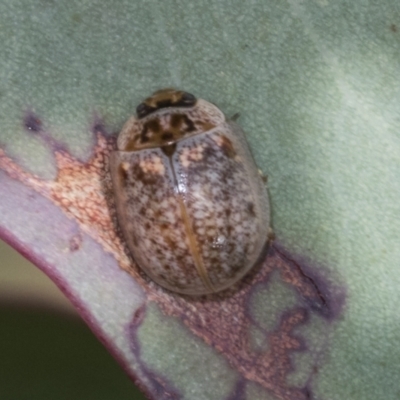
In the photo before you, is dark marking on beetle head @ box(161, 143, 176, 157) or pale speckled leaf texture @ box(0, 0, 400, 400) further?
dark marking on beetle head @ box(161, 143, 176, 157)

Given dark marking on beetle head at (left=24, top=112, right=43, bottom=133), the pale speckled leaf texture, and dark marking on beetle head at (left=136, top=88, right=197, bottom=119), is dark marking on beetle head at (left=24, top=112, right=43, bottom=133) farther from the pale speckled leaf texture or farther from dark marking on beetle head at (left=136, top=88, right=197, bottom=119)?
dark marking on beetle head at (left=136, top=88, right=197, bottom=119)

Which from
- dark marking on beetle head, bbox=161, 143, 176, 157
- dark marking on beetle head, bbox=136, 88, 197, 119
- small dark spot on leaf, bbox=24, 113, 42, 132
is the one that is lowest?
dark marking on beetle head, bbox=161, 143, 176, 157

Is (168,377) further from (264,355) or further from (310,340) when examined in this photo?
(310,340)

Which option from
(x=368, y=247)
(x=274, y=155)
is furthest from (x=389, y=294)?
(x=274, y=155)

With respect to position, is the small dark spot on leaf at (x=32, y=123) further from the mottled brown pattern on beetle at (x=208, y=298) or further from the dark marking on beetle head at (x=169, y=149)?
the dark marking on beetle head at (x=169, y=149)

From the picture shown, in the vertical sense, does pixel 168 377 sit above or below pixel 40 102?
below

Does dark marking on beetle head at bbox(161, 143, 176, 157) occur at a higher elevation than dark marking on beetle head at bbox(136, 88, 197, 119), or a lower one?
lower

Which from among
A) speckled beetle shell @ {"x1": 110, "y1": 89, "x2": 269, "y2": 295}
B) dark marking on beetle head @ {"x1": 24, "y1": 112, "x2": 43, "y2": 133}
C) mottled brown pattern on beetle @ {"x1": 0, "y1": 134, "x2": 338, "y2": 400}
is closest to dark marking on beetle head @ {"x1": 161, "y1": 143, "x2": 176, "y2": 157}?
speckled beetle shell @ {"x1": 110, "y1": 89, "x2": 269, "y2": 295}

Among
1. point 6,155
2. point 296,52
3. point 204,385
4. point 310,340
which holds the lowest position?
point 204,385
